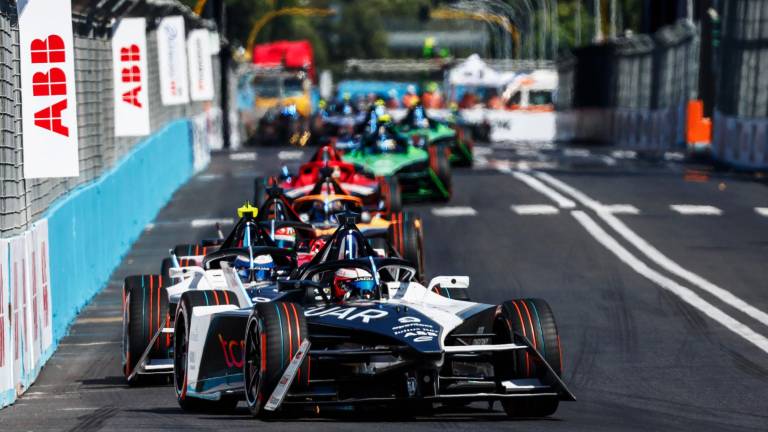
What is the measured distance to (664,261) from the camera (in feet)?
69.7

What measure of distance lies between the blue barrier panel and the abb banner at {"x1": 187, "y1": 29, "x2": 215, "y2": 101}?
500cm

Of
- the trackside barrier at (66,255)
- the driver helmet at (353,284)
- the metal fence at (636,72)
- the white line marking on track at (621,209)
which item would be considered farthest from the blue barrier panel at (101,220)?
the metal fence at (636,72)

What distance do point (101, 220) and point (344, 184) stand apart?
4227mm

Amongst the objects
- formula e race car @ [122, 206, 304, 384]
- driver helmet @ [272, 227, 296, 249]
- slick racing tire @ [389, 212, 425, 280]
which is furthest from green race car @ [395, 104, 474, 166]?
formula e race car @ [122, 206, 304, 384]

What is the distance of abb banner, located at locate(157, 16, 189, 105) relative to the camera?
97.8 feet

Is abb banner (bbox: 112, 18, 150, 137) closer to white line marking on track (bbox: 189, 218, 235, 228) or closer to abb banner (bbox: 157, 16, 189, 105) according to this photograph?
white line marking on track (bbox: 189, 218, 235, 228)

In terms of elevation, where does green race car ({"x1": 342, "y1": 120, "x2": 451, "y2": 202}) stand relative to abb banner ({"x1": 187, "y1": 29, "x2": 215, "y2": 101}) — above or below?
below

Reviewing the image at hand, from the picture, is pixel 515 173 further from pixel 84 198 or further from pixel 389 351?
pixel 389 351

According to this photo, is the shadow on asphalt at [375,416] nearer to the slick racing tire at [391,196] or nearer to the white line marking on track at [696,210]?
the slick racing tire at [391,196]

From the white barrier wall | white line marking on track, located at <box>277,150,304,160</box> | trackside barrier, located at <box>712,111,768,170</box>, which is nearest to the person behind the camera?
the white barrier wall

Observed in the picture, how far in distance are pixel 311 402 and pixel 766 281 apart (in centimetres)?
1071

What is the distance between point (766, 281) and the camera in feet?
64.0

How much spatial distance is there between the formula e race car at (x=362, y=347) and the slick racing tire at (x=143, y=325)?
0.99 meters

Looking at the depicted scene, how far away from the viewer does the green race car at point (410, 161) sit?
28.4m
